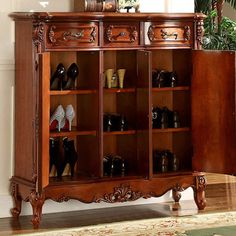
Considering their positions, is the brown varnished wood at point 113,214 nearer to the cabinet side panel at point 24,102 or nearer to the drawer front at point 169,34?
the cabinet side panel at point 24,102

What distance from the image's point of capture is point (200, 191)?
5.61 m

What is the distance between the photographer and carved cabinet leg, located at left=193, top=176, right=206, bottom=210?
5.61 m

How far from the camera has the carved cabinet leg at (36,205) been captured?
16.8 feet

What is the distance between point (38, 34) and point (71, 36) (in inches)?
8.4

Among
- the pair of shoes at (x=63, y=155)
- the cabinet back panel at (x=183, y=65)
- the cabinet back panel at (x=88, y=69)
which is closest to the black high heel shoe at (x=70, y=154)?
the pair of shoes at (x=63, y=155)

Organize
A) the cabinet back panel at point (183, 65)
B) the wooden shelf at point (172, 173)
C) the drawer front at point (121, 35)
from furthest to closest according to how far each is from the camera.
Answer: the cabinet back panel at point (183, 65) → the wooden shelf at point (172, 173) → the drawer front at point (121, 35)

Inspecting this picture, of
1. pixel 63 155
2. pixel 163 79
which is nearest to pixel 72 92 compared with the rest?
pixel 63 155

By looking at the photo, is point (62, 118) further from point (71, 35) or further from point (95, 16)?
point (95, 16)

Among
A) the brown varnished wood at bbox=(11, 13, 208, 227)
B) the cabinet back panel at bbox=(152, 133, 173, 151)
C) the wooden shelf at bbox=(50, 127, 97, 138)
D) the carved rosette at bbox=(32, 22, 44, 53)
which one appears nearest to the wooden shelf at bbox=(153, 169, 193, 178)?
the brown varnished wood at bbox=(11, 13, 208, 227)

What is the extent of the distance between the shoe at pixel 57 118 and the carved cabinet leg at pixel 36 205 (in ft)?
1.51

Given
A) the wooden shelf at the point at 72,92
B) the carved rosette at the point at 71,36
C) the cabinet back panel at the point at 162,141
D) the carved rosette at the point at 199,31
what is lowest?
the cabinet back panel at the point at 162,141

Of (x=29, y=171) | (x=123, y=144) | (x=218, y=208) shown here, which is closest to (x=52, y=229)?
(x=29, y=171)

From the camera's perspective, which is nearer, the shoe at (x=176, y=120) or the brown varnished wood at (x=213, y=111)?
the brown varnished wood at (x=213, y=111)

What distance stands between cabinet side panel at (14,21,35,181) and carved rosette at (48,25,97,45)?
0.16 meters
